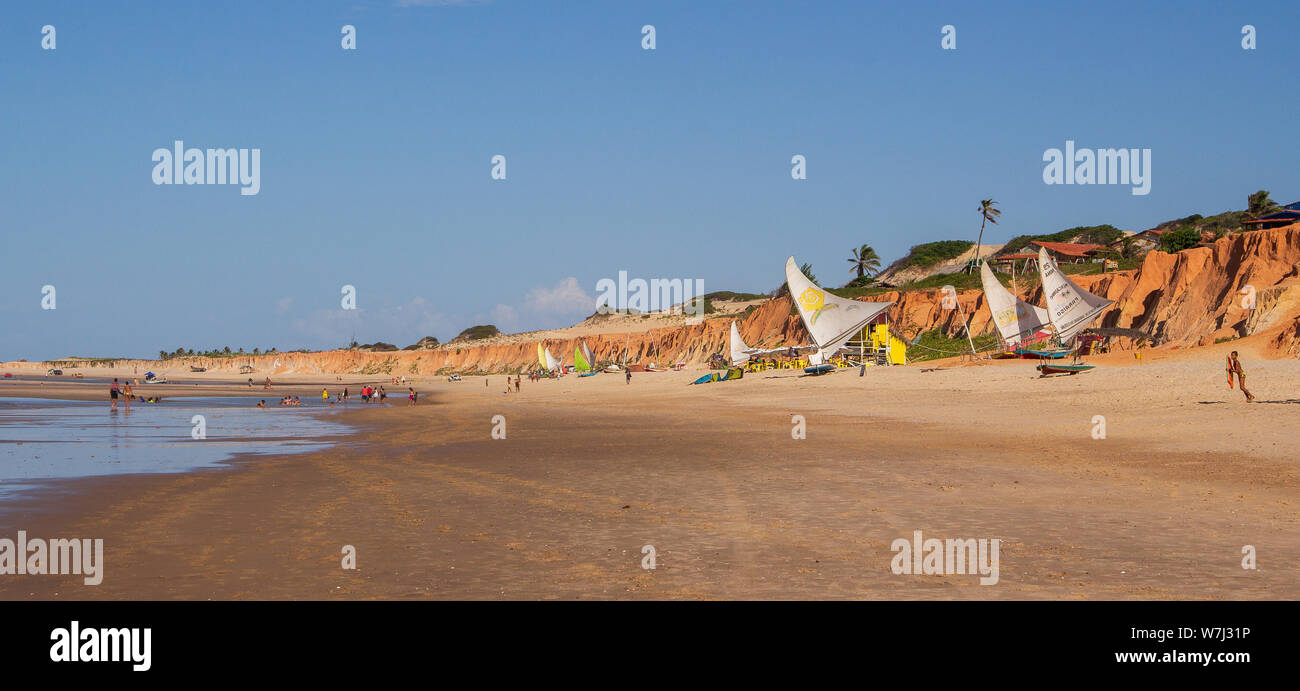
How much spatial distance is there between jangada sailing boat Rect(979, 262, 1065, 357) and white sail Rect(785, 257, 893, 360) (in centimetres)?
721

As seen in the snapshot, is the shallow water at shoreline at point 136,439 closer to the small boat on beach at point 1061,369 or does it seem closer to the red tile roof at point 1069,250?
the small boat on beach at point 1061,369

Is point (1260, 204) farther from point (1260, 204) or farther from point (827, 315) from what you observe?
point (827, 315)

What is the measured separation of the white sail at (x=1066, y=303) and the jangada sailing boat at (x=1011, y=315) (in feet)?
7.01

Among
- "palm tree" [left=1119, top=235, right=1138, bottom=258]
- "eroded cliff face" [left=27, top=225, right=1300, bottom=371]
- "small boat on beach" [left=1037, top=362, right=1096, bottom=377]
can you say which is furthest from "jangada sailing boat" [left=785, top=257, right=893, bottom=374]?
"palm tree" [left=1119, top=235, right=1138, bottom=258]

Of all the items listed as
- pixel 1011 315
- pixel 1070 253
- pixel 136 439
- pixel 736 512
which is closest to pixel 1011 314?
pixel 1011 315

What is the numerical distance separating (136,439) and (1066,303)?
44.1 meters

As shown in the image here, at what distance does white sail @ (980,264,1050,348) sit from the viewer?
5262 cm

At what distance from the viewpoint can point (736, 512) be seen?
41.1 feet

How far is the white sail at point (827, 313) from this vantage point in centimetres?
5966

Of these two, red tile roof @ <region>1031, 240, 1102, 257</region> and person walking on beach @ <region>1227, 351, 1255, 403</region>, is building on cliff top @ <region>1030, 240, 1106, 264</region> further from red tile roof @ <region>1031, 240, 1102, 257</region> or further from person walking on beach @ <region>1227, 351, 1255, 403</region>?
person walking on beach @ <region>1227, 351, 1255, 403</region>

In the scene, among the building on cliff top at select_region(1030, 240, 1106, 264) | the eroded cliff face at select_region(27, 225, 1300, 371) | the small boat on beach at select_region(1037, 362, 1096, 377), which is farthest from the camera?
the building on cliff top at select_region(1030, 240, 1106, 264)

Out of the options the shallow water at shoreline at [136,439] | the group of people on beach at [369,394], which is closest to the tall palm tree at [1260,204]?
the group of people on beach at [369,394]
